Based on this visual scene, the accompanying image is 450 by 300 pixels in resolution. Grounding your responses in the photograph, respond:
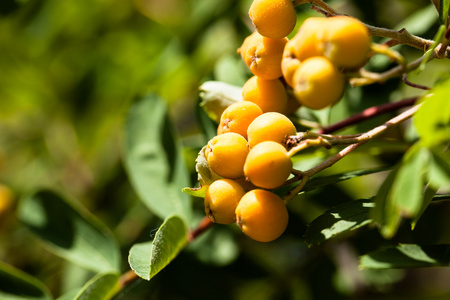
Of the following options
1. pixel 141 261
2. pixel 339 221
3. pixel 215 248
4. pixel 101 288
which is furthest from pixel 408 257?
pixel 215 248

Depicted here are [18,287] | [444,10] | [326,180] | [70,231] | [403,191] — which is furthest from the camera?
[70,231]

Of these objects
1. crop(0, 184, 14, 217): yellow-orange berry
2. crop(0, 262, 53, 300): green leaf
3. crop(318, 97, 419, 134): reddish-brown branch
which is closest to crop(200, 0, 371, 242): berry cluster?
crop(318, 97, 419, 134): reddish-brown branch

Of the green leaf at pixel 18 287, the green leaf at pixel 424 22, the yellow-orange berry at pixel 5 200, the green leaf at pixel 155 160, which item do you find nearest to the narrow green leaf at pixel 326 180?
the green leaf at pixel 155 160

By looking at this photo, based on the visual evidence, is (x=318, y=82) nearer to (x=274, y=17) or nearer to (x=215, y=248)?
(x=274, y=17)

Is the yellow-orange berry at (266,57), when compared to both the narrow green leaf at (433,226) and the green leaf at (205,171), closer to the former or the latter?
the green leaf at (205,171)

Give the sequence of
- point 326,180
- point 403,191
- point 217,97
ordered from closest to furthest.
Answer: point 403,191, point 326,180, point 217,97

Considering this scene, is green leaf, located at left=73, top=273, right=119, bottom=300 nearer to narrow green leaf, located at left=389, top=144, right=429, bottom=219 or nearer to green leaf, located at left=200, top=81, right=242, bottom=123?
green leaf, located at left=200, top=81, right=242, bottom=123
